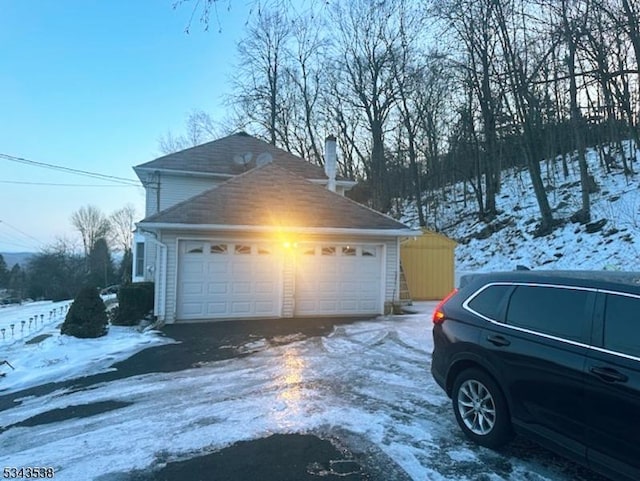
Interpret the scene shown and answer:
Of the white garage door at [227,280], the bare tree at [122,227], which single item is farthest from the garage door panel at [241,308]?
the bare tree at [122,227]

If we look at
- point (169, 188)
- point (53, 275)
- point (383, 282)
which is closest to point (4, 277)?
point (53, 275)

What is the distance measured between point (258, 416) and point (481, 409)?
89.8 inches

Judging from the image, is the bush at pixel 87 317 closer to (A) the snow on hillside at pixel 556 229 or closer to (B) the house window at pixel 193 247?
(B) the house window at pixel 193 247

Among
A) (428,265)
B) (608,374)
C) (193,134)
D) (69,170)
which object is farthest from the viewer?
(193,134)

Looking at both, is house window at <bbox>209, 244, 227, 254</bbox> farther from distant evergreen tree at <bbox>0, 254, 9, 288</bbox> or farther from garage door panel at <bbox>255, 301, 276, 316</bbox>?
distant evergreen tree at <bbox>0, 254, 9, 288</bbox>

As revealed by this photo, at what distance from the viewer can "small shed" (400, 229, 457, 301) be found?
15.1 m

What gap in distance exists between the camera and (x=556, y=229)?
16438 mm

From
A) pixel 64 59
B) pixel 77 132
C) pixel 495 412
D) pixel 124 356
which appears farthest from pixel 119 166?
pixel 495 412

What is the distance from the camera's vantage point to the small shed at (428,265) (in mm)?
15133

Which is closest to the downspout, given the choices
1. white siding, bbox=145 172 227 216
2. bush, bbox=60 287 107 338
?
bush, bbox=60 287 107 338

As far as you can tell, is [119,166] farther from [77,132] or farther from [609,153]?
[609,153]

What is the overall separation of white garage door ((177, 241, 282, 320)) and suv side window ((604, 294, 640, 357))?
867cm

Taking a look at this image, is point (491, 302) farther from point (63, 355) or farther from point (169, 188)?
point (169, 188)

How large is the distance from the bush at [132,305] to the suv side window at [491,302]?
897 cm
